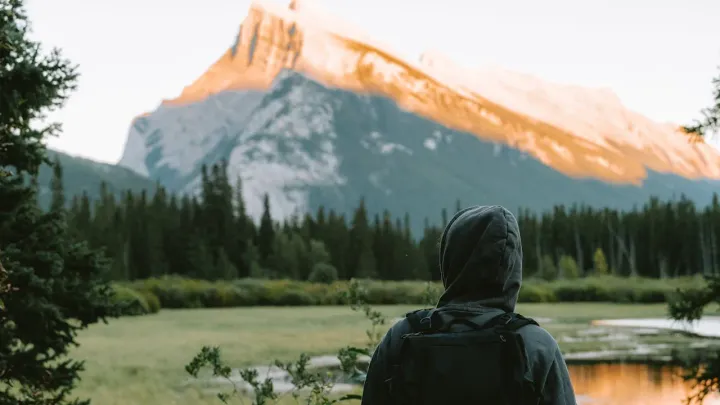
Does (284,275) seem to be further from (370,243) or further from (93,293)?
(93,293)

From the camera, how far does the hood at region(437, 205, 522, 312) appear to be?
2467mm

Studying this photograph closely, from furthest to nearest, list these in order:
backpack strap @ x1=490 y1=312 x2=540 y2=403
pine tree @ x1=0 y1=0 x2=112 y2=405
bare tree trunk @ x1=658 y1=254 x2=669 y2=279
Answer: bare tree trunk @ x1=658 y1=254 x2=669 y2=279, pine tree @ x1=0 y1=0 x2=112 y2=405, backpack strap @ x1=490 y1=312 x2=540 y2=403

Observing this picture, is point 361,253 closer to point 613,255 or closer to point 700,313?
point 613,255

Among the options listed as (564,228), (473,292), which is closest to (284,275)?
(564,228)

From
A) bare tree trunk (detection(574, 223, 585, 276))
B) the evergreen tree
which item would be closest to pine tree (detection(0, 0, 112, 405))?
the evergreen tree

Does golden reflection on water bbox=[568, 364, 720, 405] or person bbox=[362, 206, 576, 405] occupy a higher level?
person bbox=[362, 206, 576, 405]

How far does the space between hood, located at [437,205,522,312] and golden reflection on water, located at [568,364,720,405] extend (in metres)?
16.1

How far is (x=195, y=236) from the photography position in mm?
93375

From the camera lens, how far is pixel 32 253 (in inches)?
368

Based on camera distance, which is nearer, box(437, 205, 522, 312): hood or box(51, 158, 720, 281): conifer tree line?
box(437, 205, 522, 312): hood

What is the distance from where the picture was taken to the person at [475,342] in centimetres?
241

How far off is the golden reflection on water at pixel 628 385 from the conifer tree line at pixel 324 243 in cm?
6511

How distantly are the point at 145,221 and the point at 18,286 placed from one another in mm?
96409

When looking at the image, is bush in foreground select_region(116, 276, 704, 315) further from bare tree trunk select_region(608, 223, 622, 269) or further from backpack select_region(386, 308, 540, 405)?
backpack select_region(386, 308, 540, 405)
